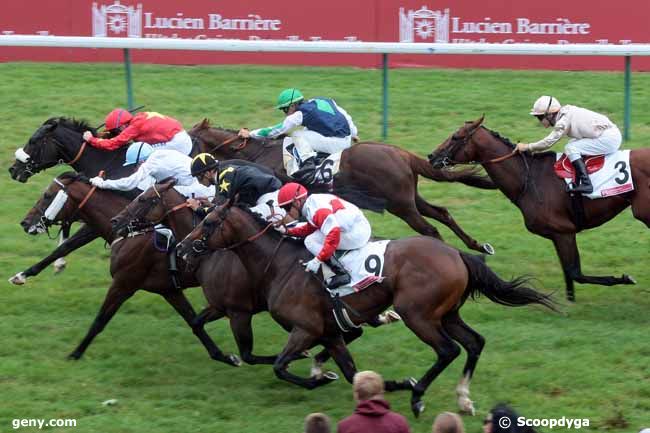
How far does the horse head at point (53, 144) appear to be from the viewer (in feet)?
36.6

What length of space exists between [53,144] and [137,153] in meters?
1.04

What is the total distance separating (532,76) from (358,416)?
35.3ft

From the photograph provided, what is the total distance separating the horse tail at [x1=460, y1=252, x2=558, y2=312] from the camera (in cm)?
827

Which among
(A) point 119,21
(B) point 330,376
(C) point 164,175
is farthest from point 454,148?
(A) point 119,21

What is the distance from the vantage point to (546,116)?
1056 centimetres

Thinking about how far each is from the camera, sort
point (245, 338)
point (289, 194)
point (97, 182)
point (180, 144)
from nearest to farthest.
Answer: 1. point (289, 194)
2. point (245, 338)
3. point (97, 182)
4. point (180, 144)

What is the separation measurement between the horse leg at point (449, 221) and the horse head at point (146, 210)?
2937 millimetres

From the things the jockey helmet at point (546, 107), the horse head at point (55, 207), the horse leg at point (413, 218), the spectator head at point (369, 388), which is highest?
the jockey helmet at point (546, 107)

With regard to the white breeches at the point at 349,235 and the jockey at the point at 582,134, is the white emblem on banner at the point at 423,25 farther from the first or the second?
the white breeches at the point at 349,235

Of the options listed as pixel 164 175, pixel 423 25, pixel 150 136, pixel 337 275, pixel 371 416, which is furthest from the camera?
pixel 423 25

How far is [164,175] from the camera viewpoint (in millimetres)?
9797

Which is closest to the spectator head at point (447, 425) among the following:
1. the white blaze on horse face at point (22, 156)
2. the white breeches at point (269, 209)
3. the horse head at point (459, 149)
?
the white breeches at point (269, 209)
